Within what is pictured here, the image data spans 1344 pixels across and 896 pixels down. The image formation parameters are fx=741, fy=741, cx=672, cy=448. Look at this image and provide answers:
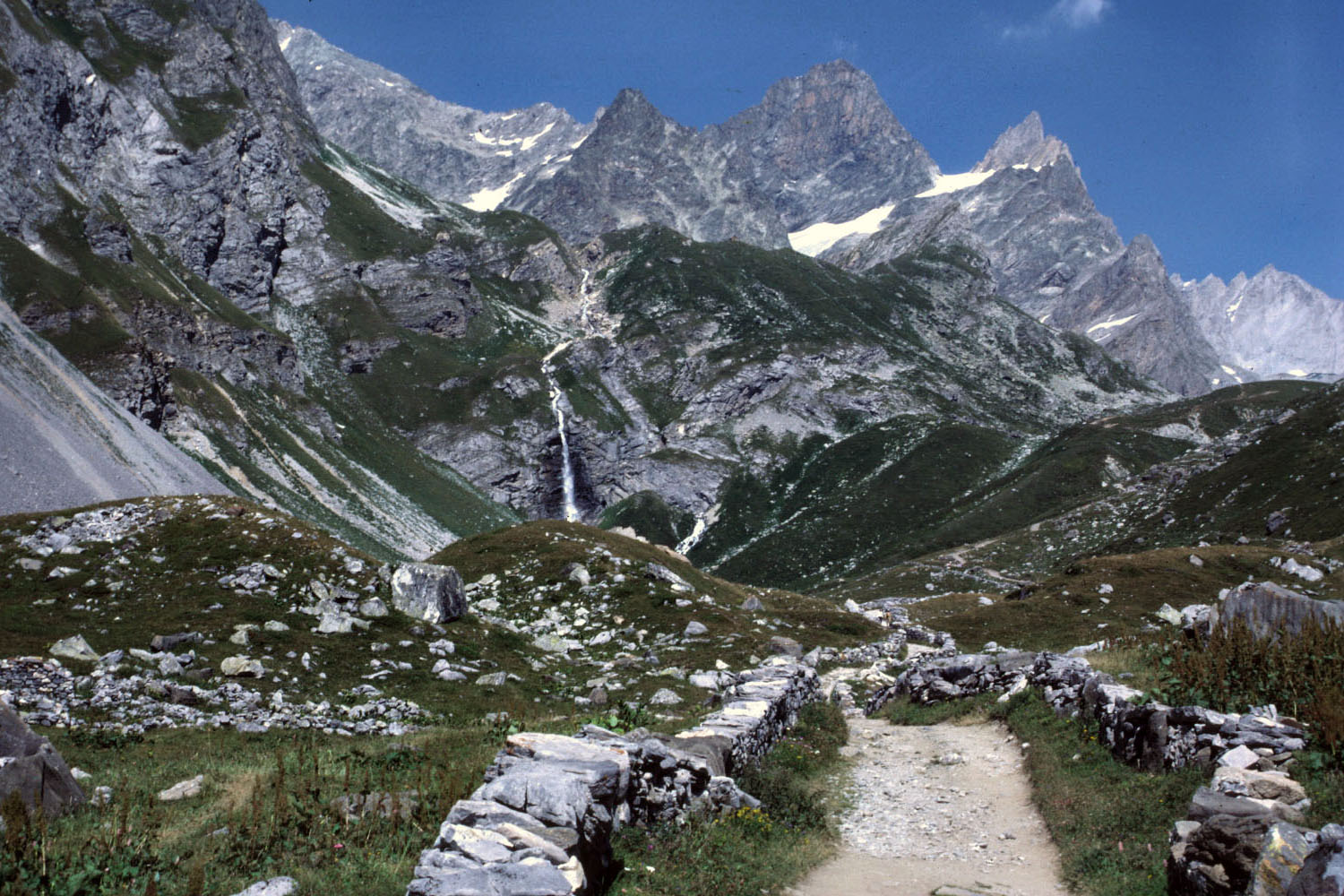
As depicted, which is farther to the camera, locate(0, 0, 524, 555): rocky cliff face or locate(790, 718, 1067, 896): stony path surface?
locate(0, 0, 524, 555): rocky cliff face

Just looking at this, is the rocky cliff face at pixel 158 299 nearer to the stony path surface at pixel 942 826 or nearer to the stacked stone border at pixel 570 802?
the stony path surface at pixel 942 826

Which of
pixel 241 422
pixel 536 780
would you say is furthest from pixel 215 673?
pixel 241 422

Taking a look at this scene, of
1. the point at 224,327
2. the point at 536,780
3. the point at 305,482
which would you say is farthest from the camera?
the point at 224,327

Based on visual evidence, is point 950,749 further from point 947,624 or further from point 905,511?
point 905,511

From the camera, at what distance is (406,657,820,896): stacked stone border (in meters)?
7.57

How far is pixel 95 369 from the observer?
104 metres

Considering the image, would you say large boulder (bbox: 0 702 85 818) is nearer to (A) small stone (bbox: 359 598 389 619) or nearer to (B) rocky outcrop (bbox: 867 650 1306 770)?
(A) small stone (bbox: 359 598 389 619)

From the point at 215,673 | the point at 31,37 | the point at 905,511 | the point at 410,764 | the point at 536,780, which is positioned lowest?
the point at 215,673

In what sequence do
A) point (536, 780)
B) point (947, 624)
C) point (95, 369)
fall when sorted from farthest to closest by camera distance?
point (95, 369) < point (947, 624) < point (536, 780)

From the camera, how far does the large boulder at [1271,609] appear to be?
1866cm

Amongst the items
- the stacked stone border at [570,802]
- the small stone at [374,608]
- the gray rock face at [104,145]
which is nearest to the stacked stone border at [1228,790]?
the stacked stone border at [570,802]

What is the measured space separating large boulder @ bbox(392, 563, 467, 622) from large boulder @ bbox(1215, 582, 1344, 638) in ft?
82.9

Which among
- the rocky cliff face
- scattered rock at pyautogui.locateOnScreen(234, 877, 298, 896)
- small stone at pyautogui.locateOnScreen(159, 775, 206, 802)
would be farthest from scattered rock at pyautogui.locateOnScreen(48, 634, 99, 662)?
the rocky cliff face

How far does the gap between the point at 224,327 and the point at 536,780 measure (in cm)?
16274
